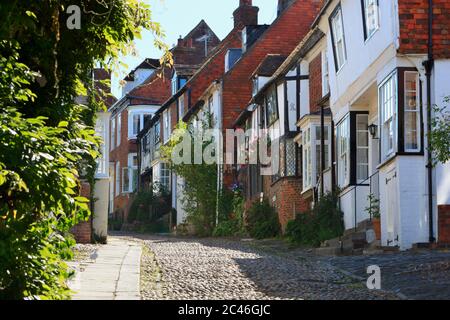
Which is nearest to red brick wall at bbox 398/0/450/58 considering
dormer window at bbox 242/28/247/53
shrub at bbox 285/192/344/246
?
shrub at bbox 285/192/344/246

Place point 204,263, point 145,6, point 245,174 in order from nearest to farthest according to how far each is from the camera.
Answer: point 145,6 → point 204,263 → point 245,174

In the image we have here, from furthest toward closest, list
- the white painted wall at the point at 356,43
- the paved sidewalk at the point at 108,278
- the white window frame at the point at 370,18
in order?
1. the white window frame at the point at 370,18
2. the white painted wall at the point at 356,43
3. the paved sidewalk at the point at 108,278

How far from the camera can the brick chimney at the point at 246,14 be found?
53.4 metres

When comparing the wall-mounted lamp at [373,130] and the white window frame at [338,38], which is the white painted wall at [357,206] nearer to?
the wall-mounted lamp at [373,130]

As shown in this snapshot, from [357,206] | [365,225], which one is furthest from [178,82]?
[365,225]

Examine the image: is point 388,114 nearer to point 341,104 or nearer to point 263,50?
point 341,104

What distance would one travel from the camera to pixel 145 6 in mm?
13109

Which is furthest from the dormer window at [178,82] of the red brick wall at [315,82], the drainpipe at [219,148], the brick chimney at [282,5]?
the red brick wall at [315,82]

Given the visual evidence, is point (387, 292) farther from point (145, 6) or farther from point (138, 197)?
point (138, 197)

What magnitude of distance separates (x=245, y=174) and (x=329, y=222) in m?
16.4

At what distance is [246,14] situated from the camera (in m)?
53.6

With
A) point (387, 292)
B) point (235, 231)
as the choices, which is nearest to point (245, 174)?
point (235, 231)

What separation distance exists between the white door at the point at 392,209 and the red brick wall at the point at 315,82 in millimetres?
10982
